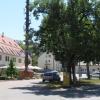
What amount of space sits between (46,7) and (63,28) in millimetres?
3383

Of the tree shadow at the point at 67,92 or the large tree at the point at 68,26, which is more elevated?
the large tree at the point at 68,26

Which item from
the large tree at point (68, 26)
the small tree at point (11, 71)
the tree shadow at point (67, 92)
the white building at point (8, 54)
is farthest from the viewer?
the white building at point (8, 54)

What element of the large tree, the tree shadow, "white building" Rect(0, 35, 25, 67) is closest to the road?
the tree shadow

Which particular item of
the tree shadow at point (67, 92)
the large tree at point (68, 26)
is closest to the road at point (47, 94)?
the tree shadow at point (67, 92)

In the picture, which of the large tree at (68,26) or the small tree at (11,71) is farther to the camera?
the small tree at (11,71)

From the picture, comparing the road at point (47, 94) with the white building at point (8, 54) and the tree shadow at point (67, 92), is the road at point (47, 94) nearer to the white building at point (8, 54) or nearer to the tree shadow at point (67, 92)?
the tree shadow at point (67, 92)

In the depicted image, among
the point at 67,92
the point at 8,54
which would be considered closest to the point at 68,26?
the point at 67,92

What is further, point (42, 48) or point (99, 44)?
point (42, 48)

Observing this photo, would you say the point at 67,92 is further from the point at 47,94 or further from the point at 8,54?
Answer: the point at 8,54

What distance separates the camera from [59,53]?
50.0 meters

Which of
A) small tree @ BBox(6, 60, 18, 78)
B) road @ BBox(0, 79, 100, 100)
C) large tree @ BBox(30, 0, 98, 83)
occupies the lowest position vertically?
road @ BBox(0, 79, 100, 100)

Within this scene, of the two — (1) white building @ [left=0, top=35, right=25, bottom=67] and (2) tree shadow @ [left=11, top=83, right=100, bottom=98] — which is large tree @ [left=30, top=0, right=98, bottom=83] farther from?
(1) white building @ [left=0, top=35, right=25, bottom=67]

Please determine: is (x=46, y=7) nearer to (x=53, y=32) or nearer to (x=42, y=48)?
(x=53, y=32)

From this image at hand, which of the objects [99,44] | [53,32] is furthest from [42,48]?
[99,44]
